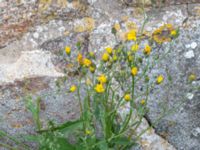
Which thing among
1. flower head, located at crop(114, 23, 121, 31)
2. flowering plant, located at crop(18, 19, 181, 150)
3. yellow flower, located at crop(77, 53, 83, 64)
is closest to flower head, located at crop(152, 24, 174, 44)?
flowering plant, located at crop(18, 19, 181, 150)

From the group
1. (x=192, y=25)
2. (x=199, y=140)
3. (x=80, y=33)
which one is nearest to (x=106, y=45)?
(x=80, y=33)

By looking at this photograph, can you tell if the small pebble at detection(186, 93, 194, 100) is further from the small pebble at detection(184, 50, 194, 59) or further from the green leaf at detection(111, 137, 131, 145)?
the green leaf at detection(111, 137, 131, 145)

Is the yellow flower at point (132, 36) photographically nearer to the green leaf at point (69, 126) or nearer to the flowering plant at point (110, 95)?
the flowering plant at point (110, 95)

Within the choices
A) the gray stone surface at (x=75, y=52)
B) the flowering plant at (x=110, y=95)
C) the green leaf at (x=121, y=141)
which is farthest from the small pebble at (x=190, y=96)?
the green leaf at (x=121, y=141)

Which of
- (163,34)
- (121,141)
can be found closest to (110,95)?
(121,141)

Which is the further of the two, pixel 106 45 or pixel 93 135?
pixel 106 45

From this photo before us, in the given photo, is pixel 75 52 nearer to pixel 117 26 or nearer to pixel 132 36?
pixel 117 26

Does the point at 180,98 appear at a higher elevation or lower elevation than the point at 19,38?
lower

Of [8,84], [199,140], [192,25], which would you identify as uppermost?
[192,25]

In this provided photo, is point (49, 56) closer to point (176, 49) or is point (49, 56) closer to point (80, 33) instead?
point (80, 33)
